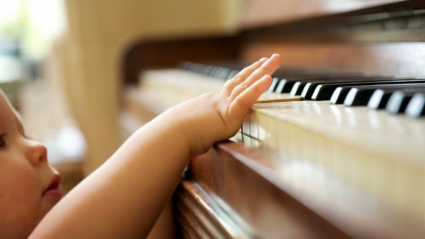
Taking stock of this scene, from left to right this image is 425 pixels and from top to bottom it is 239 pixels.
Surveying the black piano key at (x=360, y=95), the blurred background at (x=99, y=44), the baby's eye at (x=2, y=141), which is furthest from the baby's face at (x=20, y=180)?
the blurred background at (x=99, y=44)

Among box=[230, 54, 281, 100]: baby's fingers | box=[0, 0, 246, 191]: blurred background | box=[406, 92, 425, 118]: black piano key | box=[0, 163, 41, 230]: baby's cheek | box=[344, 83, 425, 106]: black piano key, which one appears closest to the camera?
box=[406, 92, 425, 118]: black piano key

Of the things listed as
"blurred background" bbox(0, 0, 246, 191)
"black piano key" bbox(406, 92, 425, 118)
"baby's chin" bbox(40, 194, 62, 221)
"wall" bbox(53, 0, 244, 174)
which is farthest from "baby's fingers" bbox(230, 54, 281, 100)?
"wall" bbox(53, 0, 244, 174)

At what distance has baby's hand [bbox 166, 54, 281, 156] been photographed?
0.80 m

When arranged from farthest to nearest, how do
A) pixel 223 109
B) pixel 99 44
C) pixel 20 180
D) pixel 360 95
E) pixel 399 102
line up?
pixel 99 44, pixel 20 180, pixel 223 109, pixel 360 95, pixel 399 102

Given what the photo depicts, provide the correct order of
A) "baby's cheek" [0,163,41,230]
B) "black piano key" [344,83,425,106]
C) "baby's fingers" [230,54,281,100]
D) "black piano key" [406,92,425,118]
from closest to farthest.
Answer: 1. "black piano key" [406,92,425,118]
2. "black piano key" [344,83,425,106]
3. "baby's fingers" [230,54,281,100]
4. "baby's cheek" [0,163,41,230]

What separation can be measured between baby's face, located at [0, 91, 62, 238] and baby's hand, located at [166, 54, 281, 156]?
288mm

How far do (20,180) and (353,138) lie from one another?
0.63 metres

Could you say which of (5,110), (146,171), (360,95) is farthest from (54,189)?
(360,95)

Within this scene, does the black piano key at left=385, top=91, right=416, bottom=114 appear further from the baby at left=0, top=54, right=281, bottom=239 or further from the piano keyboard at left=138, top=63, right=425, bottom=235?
the baby at left=0, top=54, right=281, bottom=239

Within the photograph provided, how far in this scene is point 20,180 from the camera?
96 centimetres

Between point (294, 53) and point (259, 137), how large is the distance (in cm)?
108

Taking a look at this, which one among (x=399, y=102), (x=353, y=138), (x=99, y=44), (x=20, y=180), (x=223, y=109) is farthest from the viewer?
(x=99, y=44)

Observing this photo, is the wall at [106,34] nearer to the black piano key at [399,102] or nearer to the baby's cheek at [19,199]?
the baby's cheek at [19,199]

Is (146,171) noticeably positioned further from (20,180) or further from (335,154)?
(335,154)
